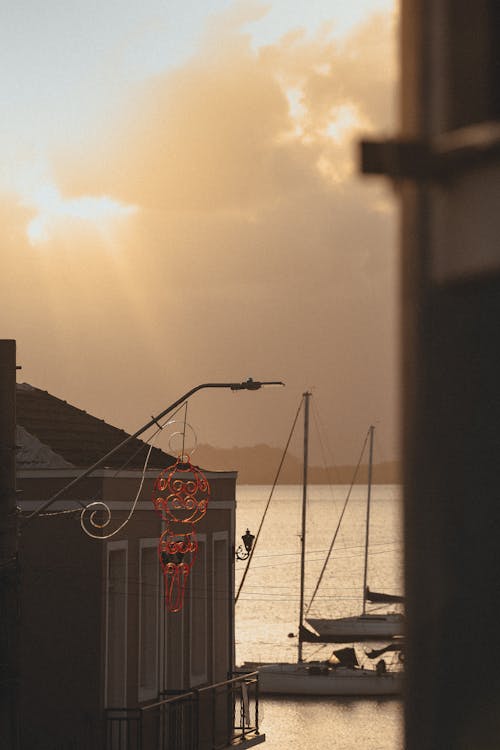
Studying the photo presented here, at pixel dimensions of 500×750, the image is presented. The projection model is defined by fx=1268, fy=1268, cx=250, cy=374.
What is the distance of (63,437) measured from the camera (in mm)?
23391

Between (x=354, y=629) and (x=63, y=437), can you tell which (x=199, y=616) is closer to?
(x=63, y=437)

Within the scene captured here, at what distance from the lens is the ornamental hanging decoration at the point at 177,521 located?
70.1ft

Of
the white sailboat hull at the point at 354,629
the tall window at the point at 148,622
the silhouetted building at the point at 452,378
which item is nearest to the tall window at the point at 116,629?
the tall window at the point at 148,622

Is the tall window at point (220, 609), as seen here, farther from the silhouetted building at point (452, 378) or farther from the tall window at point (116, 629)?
the silhouetted building at point (452, 378)

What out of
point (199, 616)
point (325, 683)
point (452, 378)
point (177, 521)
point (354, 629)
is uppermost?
point (452, 378)

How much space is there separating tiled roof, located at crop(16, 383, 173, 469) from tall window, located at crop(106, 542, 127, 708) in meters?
1.60

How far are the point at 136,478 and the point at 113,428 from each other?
5.34 metres

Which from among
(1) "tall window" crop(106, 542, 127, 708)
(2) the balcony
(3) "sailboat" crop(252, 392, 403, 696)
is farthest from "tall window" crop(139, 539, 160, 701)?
(3) "sailboat" crop(252, 392, 403, 696)

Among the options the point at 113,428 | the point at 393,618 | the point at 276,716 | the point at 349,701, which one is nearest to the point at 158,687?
the point at 113,428

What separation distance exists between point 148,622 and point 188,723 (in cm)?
211

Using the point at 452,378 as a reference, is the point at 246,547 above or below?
below

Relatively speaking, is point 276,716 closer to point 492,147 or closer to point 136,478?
point 136,478

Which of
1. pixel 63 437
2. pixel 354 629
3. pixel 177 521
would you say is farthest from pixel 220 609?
pixel 354 629

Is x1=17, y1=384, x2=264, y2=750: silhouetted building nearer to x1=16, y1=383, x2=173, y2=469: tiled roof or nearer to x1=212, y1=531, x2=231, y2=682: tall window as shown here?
x1=16, y1=383, x2=173, y2=469: tiled roof
